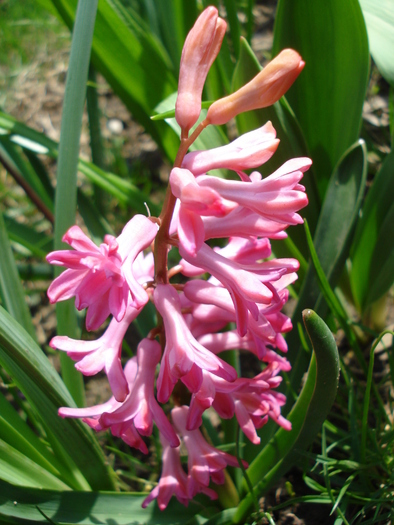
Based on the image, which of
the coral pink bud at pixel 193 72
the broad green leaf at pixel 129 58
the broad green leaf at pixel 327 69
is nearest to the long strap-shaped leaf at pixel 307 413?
the coral pink bud at pixel 193 72

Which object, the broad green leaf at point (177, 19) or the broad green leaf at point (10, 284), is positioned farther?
the broad green leaf at point (177, 19)

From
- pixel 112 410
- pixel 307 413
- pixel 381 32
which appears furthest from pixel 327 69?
pixel 112 410

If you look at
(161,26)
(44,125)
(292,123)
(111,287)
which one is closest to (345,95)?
(292,123)

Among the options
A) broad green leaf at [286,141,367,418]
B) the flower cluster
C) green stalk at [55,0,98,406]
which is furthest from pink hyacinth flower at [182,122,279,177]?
broad green leaf at [286,141,367,418]

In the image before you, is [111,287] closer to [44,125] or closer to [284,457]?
[284,457]

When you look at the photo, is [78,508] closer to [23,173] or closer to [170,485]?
[170,485]

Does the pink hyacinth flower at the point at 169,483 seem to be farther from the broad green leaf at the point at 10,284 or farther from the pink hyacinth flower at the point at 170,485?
the broad green leaf at the point at 10,284

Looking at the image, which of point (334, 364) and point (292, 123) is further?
point (292, 123)
